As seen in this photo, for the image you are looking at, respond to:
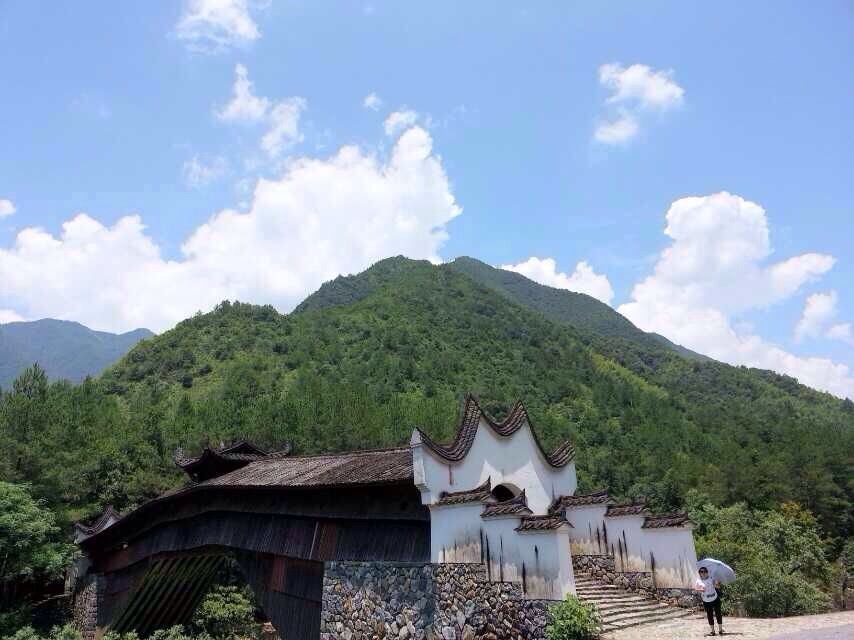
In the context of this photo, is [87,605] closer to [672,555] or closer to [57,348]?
[672,555]

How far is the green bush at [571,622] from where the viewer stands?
30.6 feet

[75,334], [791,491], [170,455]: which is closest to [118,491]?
[170,455]

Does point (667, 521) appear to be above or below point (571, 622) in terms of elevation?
above

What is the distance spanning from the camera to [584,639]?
9.33m

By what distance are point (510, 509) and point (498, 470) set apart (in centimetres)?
255

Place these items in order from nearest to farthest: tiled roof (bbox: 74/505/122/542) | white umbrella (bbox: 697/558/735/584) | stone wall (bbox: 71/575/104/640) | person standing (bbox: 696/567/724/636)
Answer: person standing (bbox: 696/567/724/636) < white umbrella (bbox: 697/558/735/584) < stone wall (bbox: 71/575/104/640) < tiled roof (bbox: 74/505/122/542)

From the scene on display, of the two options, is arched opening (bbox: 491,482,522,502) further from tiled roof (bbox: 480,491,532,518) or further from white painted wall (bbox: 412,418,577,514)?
tiled roof (bbox: 480,491,532,518)

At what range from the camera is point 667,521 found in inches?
510

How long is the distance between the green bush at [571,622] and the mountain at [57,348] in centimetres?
16678

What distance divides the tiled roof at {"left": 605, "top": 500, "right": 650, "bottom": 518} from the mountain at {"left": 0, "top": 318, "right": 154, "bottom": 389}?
164089 mm

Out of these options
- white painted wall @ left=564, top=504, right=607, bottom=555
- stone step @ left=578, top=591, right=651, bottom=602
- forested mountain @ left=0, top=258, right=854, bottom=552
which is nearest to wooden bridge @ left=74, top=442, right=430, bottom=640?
stone step @ left=578, top=591, right=651, bottom=602

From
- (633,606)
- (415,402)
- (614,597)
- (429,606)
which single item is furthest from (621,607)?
(415,402)

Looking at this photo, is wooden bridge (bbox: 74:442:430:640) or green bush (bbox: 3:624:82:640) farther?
green bush (bbox: 3:624:82:640)

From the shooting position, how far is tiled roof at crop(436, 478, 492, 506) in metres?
11.0
